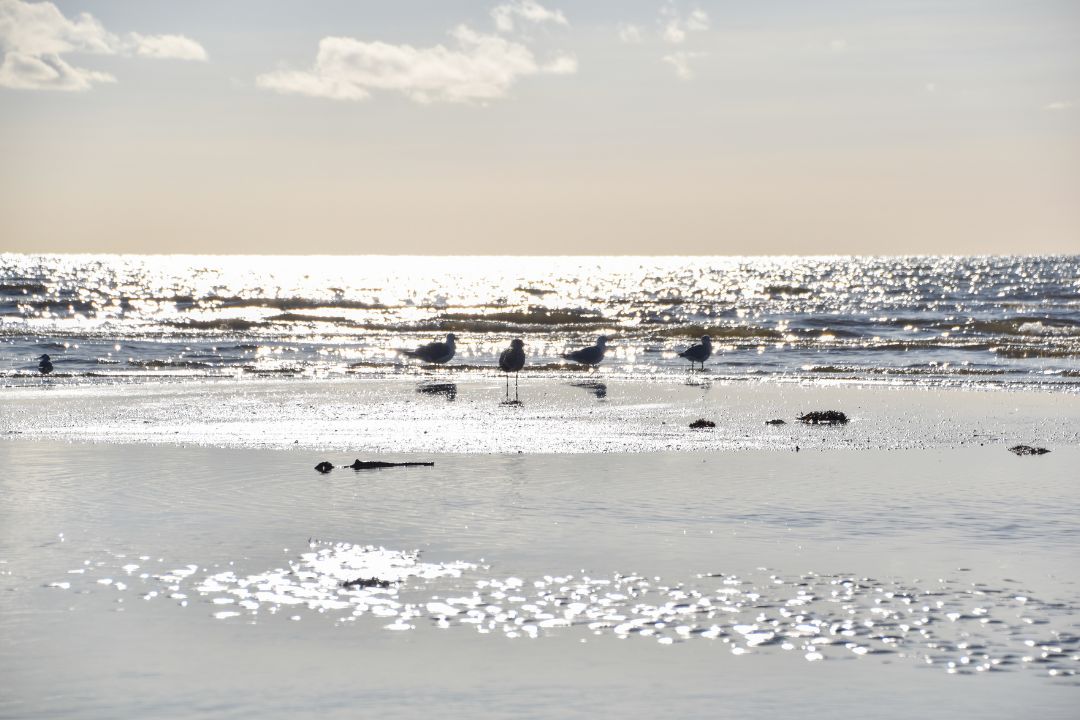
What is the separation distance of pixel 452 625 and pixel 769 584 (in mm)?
2300

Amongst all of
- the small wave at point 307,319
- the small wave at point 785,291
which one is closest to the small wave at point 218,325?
the small wave at point 307,319

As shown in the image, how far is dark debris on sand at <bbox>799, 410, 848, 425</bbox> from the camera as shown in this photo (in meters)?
19.6

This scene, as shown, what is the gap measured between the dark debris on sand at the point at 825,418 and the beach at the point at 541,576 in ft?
7.72

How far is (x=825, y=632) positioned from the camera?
24.7ft

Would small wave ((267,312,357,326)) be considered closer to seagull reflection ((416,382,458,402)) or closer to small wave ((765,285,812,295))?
seagull reflection ((416,382,458,402))

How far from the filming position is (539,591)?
8.46 metres

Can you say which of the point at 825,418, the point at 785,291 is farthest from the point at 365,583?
the point at 785,291

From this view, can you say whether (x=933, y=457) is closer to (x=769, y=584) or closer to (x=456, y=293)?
(x=769, y=584)

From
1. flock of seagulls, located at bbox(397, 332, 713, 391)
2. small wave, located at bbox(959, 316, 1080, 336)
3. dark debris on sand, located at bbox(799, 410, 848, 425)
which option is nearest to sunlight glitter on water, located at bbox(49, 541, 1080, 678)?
dark debris on sand, located at bbox(799, 410, 848, 425)

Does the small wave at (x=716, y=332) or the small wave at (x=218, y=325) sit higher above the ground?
the small wave at (x=218, y=325)

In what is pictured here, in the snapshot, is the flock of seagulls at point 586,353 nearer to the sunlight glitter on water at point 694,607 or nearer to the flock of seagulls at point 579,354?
the flock of seagulls at point 579,354

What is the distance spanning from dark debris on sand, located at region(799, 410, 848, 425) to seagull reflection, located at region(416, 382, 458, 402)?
295 inches

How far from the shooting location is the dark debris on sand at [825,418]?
19562 millimetres

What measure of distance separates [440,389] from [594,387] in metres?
3.37
